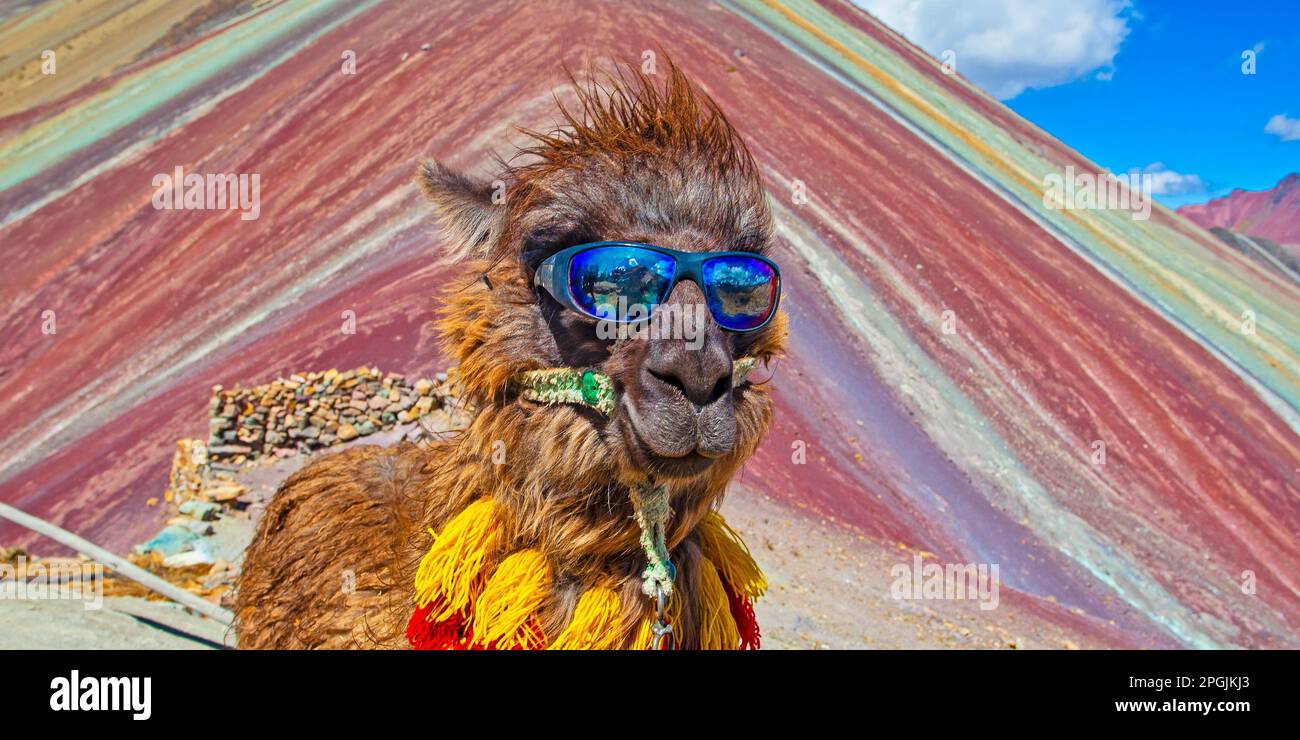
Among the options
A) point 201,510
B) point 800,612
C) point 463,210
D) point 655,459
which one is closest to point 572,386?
point 655,459

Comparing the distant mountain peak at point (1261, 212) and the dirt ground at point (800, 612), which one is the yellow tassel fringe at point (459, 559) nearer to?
the dirt ground at point (800, 612)

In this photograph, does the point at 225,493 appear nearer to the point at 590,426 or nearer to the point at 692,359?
the point at 590,426

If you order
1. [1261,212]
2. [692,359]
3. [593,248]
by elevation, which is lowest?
[692,359]

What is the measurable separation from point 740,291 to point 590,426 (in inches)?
24.4

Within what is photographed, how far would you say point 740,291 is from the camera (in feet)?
8.60

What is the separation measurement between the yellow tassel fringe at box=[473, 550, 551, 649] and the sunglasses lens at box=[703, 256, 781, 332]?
93cm

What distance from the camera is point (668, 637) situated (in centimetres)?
257

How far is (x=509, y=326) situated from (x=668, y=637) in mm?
1070

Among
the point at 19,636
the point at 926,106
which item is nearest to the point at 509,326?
the point at 19,636

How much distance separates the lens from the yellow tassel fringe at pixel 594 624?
8.10ft

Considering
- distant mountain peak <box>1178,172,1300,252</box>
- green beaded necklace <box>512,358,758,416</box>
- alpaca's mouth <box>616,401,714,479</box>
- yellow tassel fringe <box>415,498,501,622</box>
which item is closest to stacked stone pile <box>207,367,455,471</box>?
yellow tassel fringe <box>415,498,501,622</box>

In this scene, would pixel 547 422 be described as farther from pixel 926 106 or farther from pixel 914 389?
pixel 926 106

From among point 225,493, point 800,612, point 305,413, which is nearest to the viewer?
point 800,612
